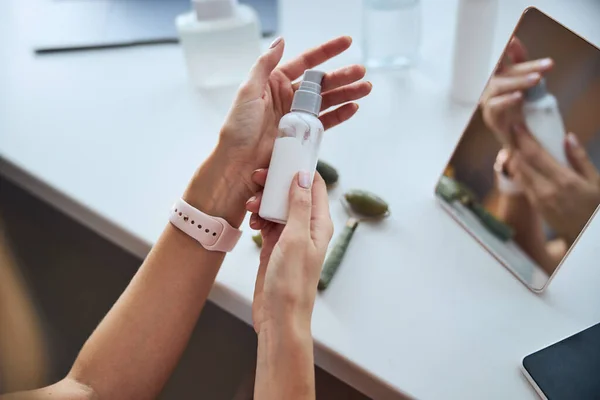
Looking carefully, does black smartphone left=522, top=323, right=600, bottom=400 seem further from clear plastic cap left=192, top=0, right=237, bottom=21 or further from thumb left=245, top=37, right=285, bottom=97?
clear plastic cap left=192, top=0, right=237, bottom=21

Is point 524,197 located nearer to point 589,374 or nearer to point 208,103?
point 589,374

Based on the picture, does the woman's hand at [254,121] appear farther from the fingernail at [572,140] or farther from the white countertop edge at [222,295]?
the fingernail at [572,140]

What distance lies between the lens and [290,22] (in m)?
0.85

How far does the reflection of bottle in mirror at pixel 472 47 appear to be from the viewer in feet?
2.12

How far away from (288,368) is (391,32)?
18.4 inches

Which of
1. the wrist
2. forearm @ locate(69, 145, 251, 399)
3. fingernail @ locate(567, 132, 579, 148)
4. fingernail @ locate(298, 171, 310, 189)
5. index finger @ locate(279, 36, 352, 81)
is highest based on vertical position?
index finger @ locate(279, 36, 352, 81)

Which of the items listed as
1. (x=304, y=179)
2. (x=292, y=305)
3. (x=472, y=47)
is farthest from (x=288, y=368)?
(x=472, y=47)

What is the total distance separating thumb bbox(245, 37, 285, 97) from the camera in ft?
1.87

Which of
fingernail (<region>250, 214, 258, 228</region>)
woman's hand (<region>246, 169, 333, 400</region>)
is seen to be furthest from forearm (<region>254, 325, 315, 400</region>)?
fingernail (<region>250, 214, 258, 228</region>)

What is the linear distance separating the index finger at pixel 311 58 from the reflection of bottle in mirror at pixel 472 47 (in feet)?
0.46

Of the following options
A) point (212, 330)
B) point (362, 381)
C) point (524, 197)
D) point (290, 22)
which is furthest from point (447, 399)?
point (290, 22)

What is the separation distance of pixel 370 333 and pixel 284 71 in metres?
0.28

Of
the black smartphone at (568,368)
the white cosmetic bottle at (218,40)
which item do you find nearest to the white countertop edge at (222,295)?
the black smartphone at (568,368)

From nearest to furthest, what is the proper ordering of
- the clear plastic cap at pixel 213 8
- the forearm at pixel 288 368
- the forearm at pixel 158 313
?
1. the forearm at pixel 288 368
2. the forearm at pixel 158 313
3. the clear plastic cap at pixel 213 8
